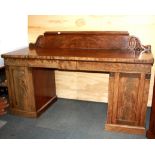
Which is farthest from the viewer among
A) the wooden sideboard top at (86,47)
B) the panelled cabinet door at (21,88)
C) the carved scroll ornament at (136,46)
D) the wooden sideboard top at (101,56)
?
the panelled cabinet door at (21,88)

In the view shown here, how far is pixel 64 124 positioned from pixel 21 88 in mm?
630

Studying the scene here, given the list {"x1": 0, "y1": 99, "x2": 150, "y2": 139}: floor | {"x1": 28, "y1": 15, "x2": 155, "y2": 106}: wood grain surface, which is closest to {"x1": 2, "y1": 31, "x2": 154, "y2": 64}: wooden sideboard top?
{"x1": 28, "y1": 15, "x2": 155, "y2": 106}: wood grain surface

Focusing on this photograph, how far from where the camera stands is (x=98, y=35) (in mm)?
2287

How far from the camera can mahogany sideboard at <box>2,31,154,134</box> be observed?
1.86 metres

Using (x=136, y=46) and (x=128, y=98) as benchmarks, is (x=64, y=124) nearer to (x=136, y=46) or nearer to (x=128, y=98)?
(x=128, y=98)

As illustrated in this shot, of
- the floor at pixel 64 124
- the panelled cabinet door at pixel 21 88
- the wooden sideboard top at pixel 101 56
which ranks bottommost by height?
the floor at pixel 64 124

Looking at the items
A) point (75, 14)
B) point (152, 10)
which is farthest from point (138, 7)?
point (75, 14)

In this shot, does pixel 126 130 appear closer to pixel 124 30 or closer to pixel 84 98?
pixel 84 98

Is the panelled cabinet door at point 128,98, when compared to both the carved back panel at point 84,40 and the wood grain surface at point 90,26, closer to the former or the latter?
the carved back panel at point 84,40

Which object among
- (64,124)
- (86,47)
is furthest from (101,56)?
(64,124)

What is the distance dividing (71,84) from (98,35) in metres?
0.81

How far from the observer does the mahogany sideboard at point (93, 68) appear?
73.2 inches

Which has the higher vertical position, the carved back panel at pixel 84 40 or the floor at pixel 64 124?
the carved back panel at pixel 84 40

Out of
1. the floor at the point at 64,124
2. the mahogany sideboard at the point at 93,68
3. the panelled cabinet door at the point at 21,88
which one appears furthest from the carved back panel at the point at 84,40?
the floor at the point at 64,124
